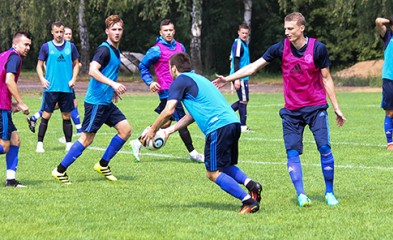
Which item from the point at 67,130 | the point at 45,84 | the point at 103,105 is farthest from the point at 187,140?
the point at 45,84

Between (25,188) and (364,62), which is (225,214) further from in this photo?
(364,62)

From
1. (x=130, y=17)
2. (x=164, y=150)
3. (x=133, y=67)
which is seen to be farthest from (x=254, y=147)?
(x=130, y=17)

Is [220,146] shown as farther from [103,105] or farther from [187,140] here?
[187,140]

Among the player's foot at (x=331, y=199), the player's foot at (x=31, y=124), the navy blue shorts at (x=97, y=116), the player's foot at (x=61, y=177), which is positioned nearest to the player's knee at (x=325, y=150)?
the player's foot at (x=331, y=199)

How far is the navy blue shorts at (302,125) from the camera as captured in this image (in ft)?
30.2

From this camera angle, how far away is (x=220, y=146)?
866cm

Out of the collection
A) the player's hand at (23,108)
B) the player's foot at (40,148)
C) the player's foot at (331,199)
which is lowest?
the player's foot at (40,148)

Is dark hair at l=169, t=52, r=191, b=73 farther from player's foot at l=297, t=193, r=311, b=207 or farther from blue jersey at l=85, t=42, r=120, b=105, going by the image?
blue jersey at l=85, t=42, r=120, b=105

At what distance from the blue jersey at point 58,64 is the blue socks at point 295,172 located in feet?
21.8

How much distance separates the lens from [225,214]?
859 centimetres

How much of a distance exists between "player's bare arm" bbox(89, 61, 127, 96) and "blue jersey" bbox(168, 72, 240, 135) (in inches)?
72.5

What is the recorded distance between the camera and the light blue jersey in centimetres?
1492

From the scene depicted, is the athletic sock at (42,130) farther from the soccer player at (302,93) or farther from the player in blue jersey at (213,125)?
the player in blue jersey at (213,125)

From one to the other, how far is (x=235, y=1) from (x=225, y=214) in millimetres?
47249
